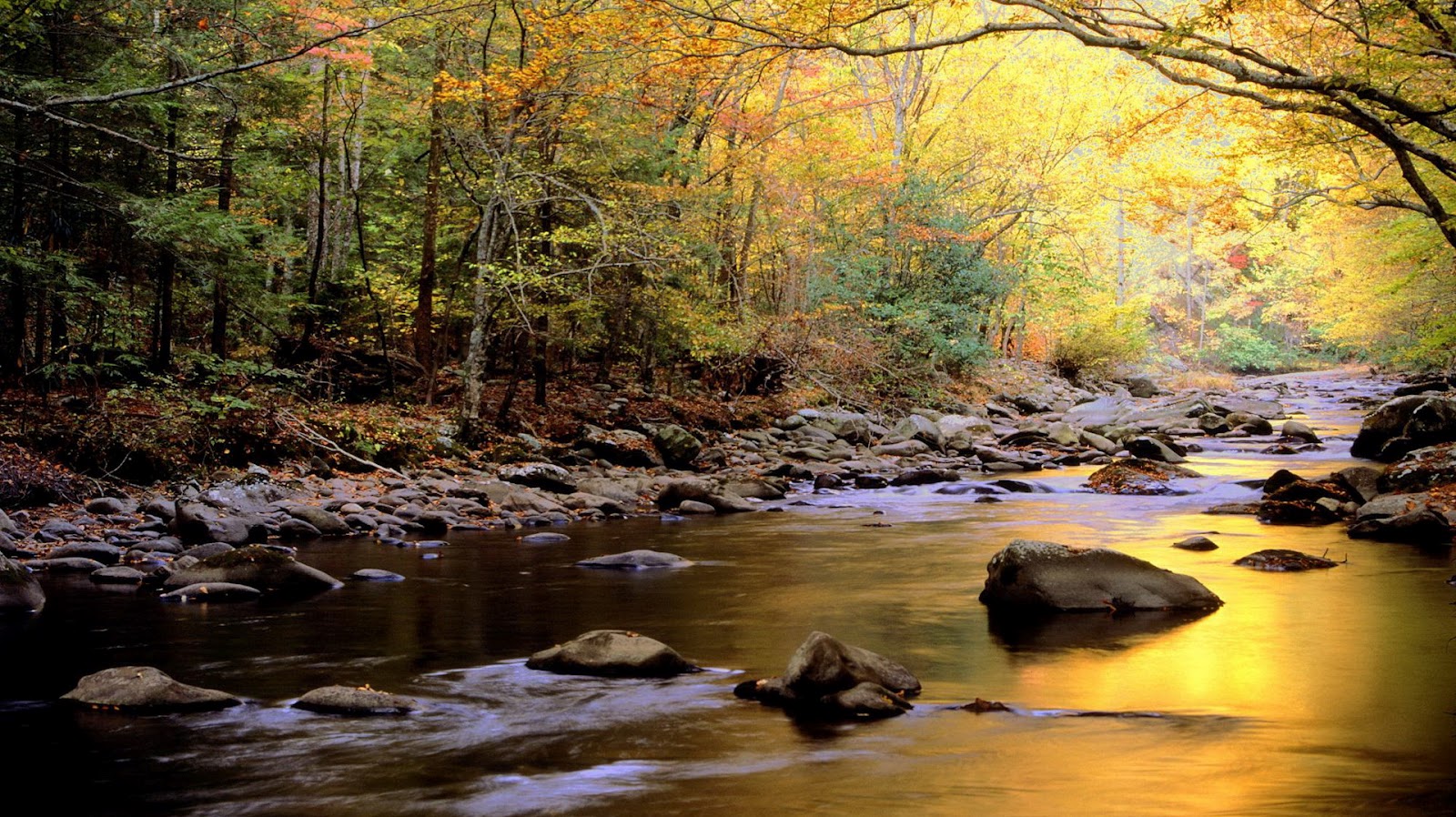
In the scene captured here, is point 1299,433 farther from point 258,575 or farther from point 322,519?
point 258,575

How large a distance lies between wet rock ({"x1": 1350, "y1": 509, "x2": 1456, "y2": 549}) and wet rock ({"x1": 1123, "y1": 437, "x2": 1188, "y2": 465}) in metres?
7.06

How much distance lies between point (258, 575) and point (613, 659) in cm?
368

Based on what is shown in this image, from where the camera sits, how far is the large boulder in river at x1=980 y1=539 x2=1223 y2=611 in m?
A: 7.49

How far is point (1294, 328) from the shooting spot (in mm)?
55906

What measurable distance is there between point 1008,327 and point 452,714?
29250 millimetres

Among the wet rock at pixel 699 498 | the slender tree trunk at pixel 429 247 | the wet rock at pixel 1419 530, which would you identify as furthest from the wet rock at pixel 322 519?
the wet rock at pixel 1419 530

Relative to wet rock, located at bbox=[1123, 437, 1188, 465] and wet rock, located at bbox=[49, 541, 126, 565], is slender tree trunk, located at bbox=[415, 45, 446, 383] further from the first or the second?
wet rock, located at bbox=[1123, 437, 1188, 465]

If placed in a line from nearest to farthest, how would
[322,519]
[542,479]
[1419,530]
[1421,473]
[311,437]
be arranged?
[1419,530]
[322,519]
[1421,473]
[311,437]
[542,479]

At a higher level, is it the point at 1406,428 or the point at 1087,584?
the point at 1406,428

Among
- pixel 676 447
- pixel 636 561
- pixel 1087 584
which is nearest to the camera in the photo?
pixel 1087 584

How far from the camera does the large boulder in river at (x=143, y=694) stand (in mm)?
5102

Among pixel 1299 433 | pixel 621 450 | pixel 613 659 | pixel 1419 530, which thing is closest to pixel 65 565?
pixel 613 659

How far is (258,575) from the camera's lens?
8164 millimetres

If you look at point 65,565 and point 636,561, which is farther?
point 636,561
